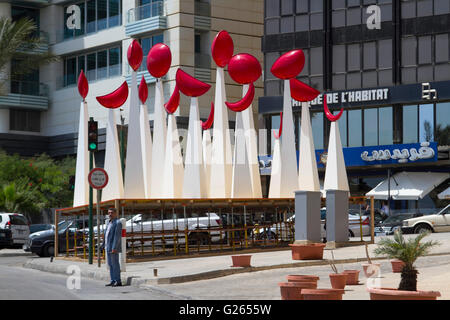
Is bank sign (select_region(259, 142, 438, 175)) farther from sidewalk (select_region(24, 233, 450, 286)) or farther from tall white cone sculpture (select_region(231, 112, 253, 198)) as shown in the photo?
tall white cone sculpture (select_region(231, 112, 253, 198))

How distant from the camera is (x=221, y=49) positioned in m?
32.4

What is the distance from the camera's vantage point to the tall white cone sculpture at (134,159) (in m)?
30.7

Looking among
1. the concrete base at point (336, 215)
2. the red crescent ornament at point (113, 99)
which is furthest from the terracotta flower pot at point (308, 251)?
the red crescent ornament at point (113, 99)

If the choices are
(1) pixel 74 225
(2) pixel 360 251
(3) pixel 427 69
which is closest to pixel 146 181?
(1) pixel 74 225

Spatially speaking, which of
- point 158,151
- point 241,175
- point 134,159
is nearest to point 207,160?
point 158,151

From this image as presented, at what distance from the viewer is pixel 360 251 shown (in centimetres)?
2914

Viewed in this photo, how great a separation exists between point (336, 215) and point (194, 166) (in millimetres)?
5172

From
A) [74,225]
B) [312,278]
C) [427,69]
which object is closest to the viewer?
[312,278]

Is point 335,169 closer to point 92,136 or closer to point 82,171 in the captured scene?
point 82,171

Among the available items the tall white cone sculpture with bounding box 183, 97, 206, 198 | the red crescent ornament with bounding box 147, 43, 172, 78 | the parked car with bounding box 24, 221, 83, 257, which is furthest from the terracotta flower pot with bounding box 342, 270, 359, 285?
the parked car with bounding box 24, 221, 83, 257

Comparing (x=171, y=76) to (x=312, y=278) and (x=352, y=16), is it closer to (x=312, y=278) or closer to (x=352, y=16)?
(x=352, y=16)

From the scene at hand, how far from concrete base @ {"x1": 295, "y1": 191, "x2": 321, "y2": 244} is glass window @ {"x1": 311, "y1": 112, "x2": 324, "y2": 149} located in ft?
86.2

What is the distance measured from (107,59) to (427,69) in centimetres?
2207

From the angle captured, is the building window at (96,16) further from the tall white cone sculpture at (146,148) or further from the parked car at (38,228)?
the tall white cone sculpture at (146,148)
